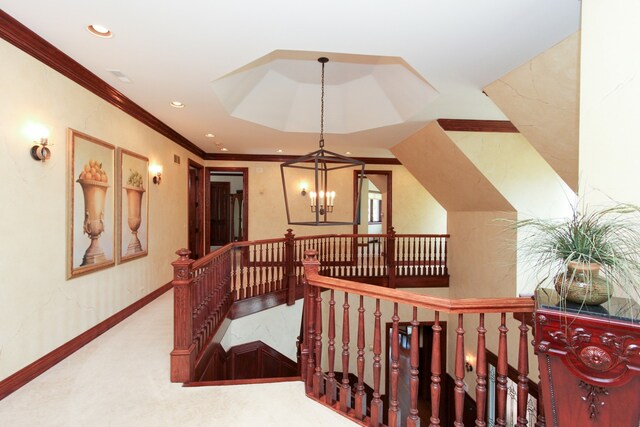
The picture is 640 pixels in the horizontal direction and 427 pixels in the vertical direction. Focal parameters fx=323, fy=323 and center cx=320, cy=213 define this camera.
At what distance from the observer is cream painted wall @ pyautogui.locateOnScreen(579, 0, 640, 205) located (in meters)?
1.43

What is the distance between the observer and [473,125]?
435cm

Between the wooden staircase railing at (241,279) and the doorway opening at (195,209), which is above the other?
the doorway opening at (195,209)

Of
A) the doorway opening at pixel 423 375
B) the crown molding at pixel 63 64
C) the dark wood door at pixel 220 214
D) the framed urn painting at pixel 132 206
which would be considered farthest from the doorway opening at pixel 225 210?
the doorway opening at pixel 423 375

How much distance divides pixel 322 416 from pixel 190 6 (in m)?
2.76

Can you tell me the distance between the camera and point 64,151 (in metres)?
2.79

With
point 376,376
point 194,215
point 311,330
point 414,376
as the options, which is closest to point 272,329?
point 311,330

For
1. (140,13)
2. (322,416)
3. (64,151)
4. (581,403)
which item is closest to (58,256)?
(64,151)

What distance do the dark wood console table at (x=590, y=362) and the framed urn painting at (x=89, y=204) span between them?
3.49 meters

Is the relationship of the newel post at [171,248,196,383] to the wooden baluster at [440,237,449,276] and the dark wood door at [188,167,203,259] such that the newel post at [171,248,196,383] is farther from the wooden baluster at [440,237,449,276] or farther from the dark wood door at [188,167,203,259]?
the wooden baluster at [440,237,449,276]

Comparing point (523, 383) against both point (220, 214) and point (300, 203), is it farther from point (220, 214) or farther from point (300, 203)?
point (220, 214)

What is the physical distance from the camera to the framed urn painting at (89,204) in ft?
9.38

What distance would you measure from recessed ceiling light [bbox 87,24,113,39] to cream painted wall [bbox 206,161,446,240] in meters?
4.82

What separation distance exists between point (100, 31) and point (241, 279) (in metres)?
3.26

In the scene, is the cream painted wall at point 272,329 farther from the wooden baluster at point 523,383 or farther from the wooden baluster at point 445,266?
the wooden baluster at point 523,383
